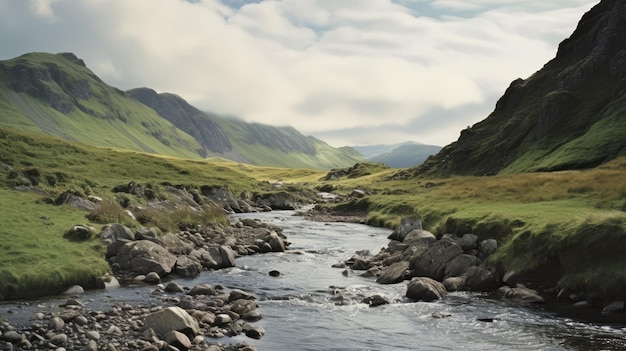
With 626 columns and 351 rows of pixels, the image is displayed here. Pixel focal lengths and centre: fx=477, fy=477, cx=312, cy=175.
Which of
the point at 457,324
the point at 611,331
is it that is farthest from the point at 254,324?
the point at 611,331

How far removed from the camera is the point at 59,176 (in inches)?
2103

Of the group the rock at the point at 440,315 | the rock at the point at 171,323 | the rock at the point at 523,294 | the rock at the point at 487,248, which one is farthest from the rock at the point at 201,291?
the rock at the point at 487,248

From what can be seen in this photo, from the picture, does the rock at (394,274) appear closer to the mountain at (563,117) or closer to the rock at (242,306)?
the rock at (242,306)

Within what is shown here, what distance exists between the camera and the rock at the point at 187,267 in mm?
31641

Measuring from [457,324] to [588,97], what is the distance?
14359 centimetres

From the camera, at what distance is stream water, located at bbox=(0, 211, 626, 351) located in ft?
66.6

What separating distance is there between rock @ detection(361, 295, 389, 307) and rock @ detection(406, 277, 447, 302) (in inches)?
73.4

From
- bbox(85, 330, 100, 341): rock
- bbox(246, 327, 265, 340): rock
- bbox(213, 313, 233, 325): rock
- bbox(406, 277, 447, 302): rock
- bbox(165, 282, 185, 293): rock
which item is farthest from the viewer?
bbox(406, 277, 447, 302): rock

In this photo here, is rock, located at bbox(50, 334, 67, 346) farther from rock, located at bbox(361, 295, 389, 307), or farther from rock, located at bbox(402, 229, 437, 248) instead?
rock, located at bbox(402, 229, 437, 248)

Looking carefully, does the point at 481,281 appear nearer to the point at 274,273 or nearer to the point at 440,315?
the point at 440,315

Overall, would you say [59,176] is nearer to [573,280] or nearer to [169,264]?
[169,264]

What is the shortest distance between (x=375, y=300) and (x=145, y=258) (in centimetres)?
1502

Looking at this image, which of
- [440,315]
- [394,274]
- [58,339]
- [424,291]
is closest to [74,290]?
[58,339]

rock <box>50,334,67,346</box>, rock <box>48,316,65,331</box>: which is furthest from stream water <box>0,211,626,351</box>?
rock <box>50,334,67,346</box>
